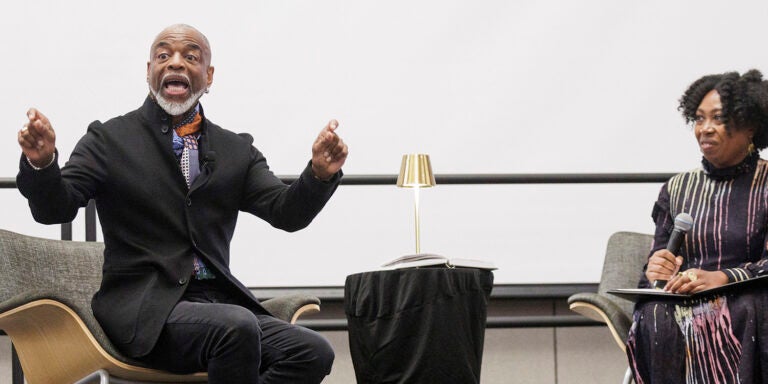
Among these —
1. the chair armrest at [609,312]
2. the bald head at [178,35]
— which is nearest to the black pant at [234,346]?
the bald head at [178,35]

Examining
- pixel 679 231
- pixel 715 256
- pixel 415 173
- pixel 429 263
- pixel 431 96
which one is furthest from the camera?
pixel 431 96

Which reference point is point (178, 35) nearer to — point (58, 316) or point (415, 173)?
point (58, 316)

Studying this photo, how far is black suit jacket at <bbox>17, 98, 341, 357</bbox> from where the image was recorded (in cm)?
251

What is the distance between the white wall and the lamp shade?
612 mm

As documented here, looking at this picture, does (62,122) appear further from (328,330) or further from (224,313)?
(224,313)

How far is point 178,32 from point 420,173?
143 cm

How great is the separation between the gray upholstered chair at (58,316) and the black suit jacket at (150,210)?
58 millimetres

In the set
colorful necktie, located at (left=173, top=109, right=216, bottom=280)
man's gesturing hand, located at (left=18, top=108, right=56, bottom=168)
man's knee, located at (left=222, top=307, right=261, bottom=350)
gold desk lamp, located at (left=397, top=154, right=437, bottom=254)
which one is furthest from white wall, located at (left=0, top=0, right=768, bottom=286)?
man's gesturing hand, located at (left=18, top=108, right=56, bottom=168)

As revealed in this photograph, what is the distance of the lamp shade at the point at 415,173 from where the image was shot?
3.93 metres

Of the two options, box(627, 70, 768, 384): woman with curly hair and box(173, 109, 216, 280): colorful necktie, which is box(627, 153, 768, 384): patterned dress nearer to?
box(627, 70, 768, 384): woman with curly hair

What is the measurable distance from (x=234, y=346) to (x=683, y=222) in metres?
1.29

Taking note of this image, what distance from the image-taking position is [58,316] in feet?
8.35

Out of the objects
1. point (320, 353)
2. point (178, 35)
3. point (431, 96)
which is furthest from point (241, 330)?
point (431, 96)

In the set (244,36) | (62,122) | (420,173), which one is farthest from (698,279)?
(62,122)
